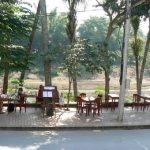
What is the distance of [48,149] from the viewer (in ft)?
39.8

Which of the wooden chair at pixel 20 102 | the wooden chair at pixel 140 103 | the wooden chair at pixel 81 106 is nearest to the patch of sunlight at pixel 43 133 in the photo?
the wooden chair at pixel 81 106

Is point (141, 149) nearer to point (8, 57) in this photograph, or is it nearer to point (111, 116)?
point (111, 116)

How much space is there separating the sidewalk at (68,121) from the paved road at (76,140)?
1.42ft

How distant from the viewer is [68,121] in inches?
640

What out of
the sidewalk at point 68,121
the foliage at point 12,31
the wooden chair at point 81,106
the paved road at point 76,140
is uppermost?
the foliage at point 12,31

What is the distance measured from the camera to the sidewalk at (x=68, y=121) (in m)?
15.3

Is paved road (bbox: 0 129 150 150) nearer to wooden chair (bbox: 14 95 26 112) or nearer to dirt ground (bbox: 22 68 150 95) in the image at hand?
wooden chair (bbox: 14 95 26 112)

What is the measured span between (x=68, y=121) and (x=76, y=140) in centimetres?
284

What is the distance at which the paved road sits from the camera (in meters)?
12.4

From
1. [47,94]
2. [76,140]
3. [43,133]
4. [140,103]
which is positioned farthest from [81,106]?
[76,140]

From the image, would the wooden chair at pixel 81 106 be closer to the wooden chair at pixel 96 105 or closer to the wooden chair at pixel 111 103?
the wooden chair at pixel 96 105

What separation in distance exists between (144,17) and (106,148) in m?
12.5

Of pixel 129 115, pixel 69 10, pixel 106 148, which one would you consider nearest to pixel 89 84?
pixel 69 10

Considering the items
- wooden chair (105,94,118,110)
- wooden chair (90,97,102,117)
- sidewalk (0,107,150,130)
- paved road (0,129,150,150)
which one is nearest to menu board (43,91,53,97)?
sidewalk (0,107,150,130)
